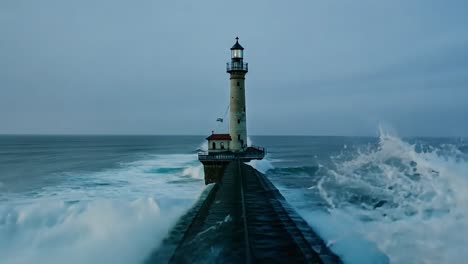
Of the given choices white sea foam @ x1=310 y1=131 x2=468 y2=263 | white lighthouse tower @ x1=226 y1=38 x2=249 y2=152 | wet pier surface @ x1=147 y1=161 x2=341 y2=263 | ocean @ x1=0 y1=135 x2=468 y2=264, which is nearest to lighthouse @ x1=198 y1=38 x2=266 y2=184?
white lighthouse tower @ x1=226 y1=38 x2=249 y2=152

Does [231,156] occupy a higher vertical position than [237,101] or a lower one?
lower

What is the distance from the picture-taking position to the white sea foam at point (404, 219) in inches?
504

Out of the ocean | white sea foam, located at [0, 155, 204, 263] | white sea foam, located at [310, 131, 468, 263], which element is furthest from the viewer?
white sea foam, located at [0, 155, 204, 263]

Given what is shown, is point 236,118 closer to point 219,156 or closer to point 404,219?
point 219,156

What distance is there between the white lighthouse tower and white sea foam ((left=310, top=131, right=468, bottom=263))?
420 inches

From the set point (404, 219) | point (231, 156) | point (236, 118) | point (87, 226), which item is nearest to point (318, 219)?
point (404, 219)

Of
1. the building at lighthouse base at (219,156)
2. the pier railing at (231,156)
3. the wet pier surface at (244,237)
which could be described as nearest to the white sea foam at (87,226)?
the wet pier surface at (244,237)

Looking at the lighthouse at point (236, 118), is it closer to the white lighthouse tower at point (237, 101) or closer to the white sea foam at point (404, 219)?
the white lighthouse tower at point (237, 101)

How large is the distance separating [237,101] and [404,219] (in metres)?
20.4

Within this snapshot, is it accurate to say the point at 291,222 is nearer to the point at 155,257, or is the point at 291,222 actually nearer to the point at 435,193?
the point at 155,257

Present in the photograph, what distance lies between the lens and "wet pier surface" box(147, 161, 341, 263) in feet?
32.1

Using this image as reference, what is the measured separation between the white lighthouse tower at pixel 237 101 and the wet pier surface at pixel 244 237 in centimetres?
1742

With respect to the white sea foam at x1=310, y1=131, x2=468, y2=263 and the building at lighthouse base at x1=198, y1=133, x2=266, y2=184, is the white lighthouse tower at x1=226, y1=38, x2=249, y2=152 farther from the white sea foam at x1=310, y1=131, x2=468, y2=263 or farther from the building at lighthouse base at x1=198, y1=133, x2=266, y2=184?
the white sea foam at x1=310, y1=131, x2=468, y2=263

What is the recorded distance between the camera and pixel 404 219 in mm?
17172
